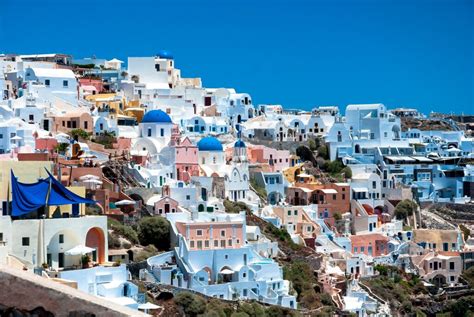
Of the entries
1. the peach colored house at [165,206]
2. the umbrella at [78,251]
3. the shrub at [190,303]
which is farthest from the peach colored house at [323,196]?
the umbrella at [78,251]

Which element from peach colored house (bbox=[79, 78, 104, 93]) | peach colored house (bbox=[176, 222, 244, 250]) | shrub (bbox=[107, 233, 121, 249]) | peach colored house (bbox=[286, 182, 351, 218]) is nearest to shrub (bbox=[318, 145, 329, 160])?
peach colored house (bbox=[286, 182, 351, 218])

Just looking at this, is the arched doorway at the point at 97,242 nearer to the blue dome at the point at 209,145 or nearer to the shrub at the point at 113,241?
the shrub at the point at 113,241

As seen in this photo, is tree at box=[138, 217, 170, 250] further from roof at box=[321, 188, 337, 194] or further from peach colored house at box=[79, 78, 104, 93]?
peach colored house at box=[79, 78, 104, 93]

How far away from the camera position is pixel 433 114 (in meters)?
69.0

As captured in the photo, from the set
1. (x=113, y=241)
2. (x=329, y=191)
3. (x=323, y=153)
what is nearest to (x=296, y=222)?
(x=329, y=191)

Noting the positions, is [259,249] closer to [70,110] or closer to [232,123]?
[70,110]

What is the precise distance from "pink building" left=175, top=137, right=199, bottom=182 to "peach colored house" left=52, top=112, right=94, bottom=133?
4228 millimetres

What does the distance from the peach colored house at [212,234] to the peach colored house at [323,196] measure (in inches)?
445

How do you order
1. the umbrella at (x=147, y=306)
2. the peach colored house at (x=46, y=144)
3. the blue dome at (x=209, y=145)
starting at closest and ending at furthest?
the umbrella at (x=147, y=306)
the peach colored house at (x=46, y=144)
the blue dome at (x=209, y=145)

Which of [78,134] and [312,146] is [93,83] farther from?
[312,146]

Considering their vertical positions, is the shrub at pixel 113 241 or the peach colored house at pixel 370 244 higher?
the shrub at pixel 113 241

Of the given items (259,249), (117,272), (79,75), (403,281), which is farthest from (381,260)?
(79,75)

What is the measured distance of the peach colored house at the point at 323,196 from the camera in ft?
135

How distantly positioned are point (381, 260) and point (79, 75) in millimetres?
19845
